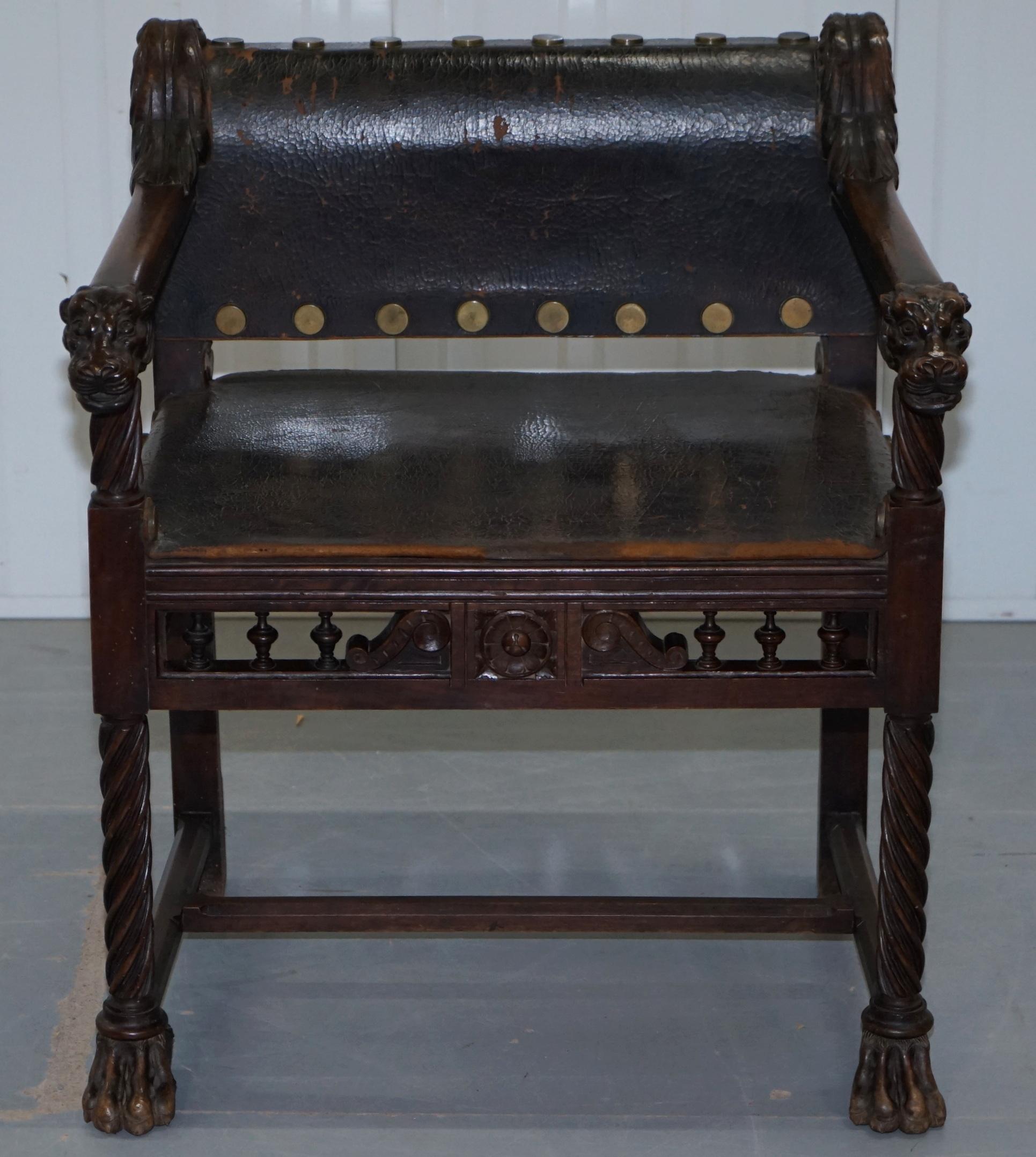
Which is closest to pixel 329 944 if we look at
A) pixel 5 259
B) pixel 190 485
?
pixel 190 485

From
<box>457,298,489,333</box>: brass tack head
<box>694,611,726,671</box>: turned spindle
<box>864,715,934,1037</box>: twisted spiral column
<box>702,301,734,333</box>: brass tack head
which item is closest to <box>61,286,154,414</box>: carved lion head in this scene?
<box>457,298,489,333</box>: brass tack head

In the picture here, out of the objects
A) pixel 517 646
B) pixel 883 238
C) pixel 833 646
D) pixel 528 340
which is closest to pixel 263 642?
pixel 517 646

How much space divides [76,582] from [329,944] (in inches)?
69.6

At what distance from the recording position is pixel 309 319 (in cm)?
227

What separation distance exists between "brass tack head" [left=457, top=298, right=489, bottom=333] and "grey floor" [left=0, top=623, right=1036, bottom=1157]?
0.88 metres

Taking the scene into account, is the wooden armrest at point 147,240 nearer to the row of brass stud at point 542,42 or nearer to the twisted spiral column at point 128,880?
the row of brass stud at point 542,42

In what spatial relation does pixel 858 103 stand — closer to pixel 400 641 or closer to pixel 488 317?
pixel 488 317

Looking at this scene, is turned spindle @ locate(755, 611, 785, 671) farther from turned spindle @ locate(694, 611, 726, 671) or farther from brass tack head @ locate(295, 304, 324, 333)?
brass tack head @ locate(295, 304, 324, 333)

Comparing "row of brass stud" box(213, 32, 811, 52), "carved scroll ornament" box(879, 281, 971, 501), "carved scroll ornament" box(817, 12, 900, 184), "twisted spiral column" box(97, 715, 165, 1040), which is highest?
"row of brass stud" box(213, 32, 811, 52)

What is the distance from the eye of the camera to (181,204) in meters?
2.17

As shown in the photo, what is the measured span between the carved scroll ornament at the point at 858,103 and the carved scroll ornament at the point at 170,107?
0.83 m

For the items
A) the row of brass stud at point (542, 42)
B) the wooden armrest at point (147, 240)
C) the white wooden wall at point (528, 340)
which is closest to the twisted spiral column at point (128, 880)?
the wooden armrest at point (147, 240)

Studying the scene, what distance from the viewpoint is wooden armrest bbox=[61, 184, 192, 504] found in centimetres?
178

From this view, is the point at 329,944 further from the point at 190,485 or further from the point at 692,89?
the point at 692,89
